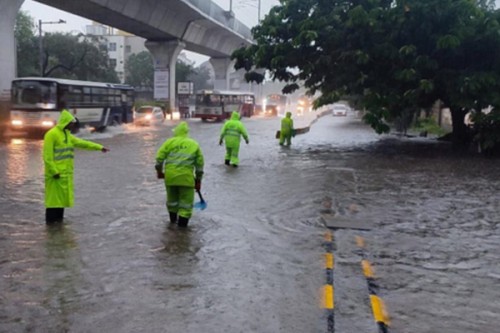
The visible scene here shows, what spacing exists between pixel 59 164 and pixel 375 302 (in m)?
5.02

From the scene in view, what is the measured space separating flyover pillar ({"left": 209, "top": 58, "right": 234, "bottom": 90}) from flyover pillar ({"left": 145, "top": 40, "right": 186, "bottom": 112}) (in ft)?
46.4

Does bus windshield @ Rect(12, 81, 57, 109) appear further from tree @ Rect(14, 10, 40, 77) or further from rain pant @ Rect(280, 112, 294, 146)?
tree @ Rect(14, 10, 40, 77)

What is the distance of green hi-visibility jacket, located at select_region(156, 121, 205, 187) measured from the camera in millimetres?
8047

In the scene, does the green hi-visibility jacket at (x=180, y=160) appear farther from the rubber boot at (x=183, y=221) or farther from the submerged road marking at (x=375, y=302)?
the submerged road marking at (x=375, y=302)

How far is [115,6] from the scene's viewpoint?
3103 cm

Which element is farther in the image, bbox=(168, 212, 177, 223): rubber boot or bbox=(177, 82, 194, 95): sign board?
bbox=(177, 82, 194, 95): sign board

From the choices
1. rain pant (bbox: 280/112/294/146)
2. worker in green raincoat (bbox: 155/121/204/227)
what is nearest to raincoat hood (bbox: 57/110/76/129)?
worker in green raincoat (bbox: 155/121/204/227)

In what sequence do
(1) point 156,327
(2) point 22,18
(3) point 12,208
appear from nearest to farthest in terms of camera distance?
(1) point 156,327 → (3) point 12,208 → (2) point 22,18

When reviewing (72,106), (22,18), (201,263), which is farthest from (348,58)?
(22,18)

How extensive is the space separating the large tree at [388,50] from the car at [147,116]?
57.3 feet

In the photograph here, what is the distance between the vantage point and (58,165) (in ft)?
26.7

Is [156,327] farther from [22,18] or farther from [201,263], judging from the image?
[22,18]

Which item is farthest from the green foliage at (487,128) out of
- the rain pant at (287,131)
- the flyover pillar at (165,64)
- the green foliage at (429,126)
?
the flyover pillar at (165,64)

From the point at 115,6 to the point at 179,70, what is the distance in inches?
2053
